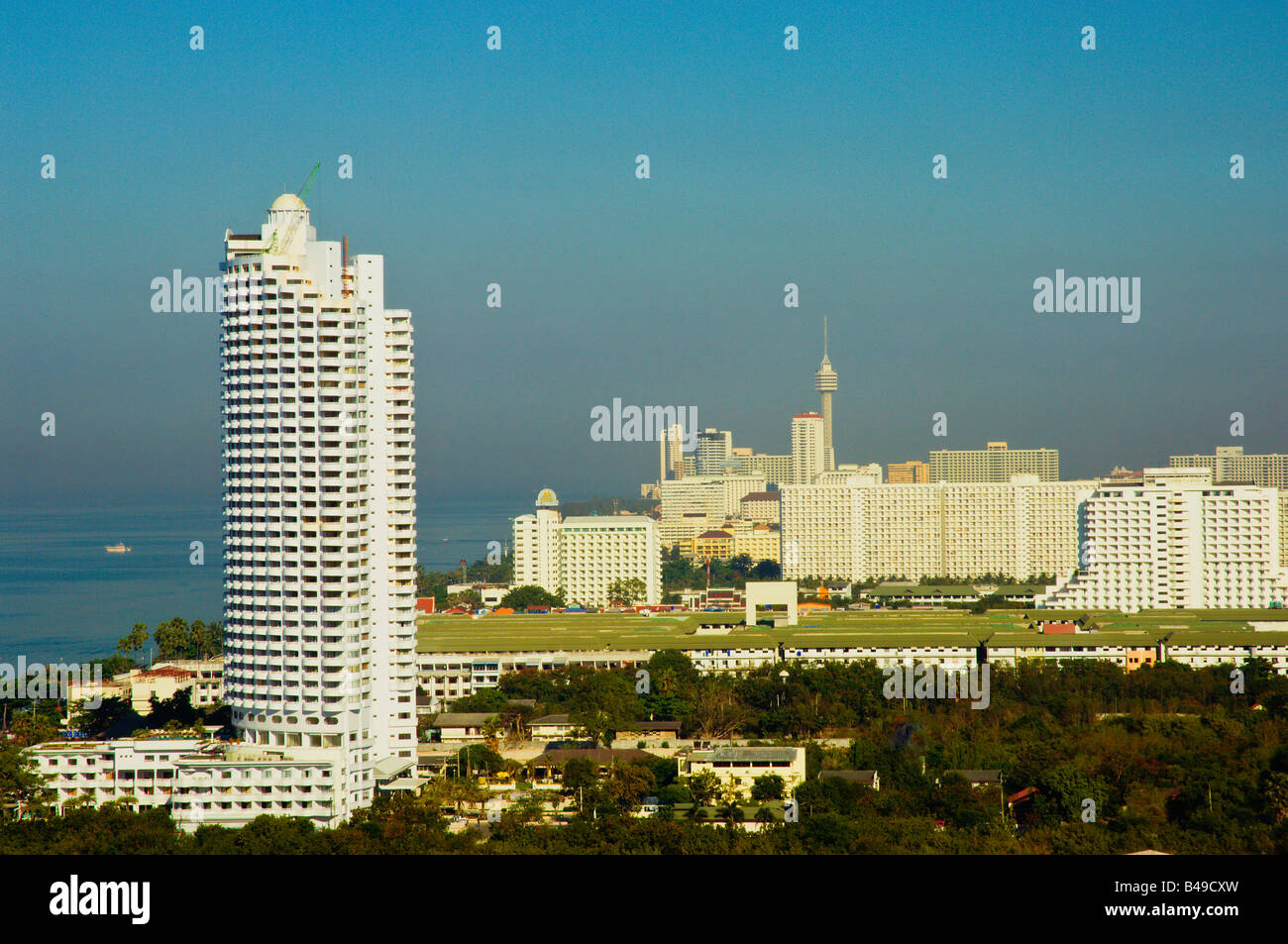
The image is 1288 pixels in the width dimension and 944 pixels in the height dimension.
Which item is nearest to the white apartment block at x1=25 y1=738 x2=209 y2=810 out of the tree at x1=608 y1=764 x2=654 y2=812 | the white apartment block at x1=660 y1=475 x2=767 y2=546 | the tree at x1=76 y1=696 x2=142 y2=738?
the tree at x1=76 y1=696 x2=142 y2=738

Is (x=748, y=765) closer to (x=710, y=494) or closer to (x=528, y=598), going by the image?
(x=528, y=598)

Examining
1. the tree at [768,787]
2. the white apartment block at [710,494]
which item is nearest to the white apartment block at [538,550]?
the white apartment block at [710,494]

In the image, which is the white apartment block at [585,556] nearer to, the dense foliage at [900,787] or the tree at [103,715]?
the dense foliage at [900,787]

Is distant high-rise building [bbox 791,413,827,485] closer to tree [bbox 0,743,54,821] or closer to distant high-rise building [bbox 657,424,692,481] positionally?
distant high-rise building [bbox 657,424,692,481]

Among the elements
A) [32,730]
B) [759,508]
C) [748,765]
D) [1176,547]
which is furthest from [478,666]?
[759,508]

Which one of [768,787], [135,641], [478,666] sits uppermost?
[135,641]

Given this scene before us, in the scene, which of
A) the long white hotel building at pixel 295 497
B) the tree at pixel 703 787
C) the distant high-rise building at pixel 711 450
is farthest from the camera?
the distant high-rise building at pixel 711 450

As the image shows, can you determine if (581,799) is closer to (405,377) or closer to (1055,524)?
(405,377)
